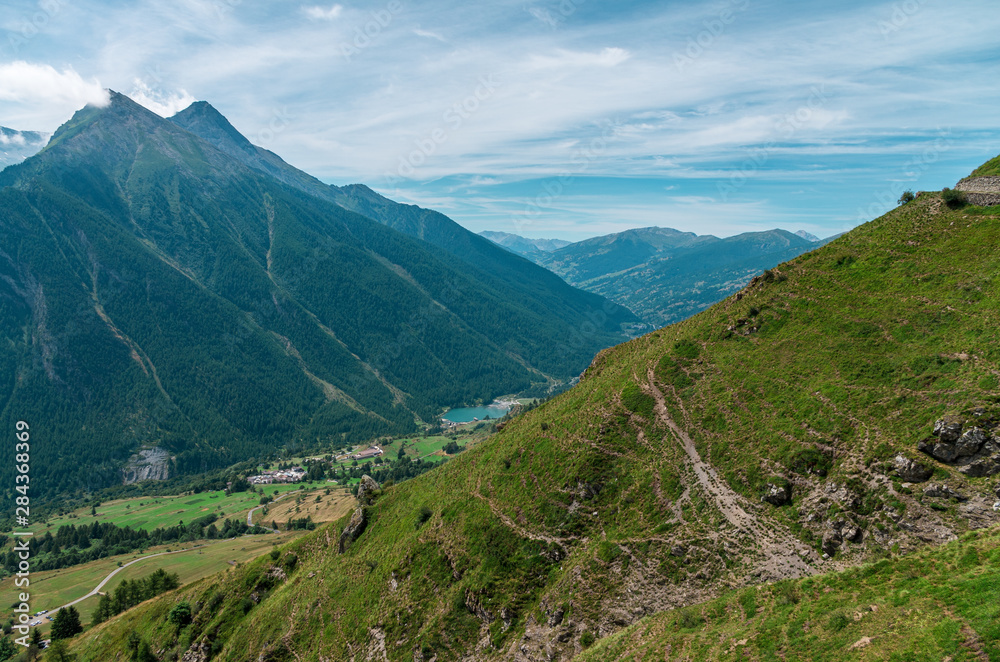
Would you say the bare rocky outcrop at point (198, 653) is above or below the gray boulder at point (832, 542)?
below

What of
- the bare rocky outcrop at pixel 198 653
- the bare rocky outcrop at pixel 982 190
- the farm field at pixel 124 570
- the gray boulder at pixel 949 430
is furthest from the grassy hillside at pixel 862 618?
the farm field at pixel 124 570

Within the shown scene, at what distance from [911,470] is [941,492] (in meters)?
2.67

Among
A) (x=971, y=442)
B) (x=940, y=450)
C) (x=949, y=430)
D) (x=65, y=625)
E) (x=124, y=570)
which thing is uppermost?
(x=949, y=430)

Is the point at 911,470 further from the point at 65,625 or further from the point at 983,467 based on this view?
the point at 65,625

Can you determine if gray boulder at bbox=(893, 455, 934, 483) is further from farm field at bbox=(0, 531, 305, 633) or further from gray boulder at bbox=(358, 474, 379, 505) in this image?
farm field at bbox=(0, 531, 305, 633)

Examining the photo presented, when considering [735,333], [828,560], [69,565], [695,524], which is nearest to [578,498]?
[695,524]

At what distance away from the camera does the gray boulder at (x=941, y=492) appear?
4044cm

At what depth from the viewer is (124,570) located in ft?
565

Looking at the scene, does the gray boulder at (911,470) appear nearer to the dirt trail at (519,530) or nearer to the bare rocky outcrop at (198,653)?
the dirt trail at (519,530)

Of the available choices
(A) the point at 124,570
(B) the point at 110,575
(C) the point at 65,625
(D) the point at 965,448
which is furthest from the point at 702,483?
(B) the point at 110,575

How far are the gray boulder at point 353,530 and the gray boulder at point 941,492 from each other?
268ft

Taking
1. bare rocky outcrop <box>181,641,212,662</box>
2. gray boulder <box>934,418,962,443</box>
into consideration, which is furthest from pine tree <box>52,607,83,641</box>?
gray boulder <box>934,418,962,443</box>

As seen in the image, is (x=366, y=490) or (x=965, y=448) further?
(x=366, y=490)

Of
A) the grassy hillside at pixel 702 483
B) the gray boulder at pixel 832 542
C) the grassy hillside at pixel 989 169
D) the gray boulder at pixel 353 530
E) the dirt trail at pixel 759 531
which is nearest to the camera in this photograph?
the gray boulder at pixel 832 542
